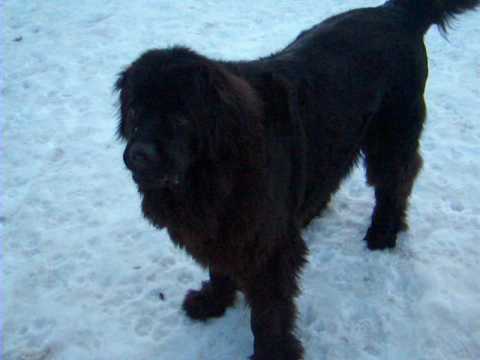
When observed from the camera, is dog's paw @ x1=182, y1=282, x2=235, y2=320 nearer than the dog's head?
No

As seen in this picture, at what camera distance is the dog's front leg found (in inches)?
92.3

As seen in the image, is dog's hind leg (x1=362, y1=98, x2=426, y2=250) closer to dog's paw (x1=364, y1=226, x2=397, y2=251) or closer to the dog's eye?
dog's paw (x1=364, y1=226, x2=397, y2=251)

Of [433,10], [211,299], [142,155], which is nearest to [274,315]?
[211,299]

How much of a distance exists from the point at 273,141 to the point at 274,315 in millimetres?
940

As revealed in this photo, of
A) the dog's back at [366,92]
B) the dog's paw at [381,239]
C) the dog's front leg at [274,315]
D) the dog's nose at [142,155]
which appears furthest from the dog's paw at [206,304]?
the dog's nose at [142,155]

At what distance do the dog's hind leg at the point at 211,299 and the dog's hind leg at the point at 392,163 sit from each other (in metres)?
1.14

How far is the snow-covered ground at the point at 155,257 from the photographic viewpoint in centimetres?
268

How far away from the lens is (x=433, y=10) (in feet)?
9.64

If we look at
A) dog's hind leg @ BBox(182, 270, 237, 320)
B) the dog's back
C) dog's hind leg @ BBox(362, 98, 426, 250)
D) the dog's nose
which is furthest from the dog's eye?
dog's hind leg @ BBox(362, 98, 426, 250)

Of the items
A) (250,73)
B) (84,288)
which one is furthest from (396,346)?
(84,288)

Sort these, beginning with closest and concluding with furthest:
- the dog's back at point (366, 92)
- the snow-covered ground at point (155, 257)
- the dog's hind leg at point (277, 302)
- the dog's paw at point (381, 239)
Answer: the dog's hind leg at point (277, 302), the dog's back at point (366, 92), the snow-covered ground at point (155, 257), the dog's paw at point (381, 239)

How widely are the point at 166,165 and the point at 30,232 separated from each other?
2193mm

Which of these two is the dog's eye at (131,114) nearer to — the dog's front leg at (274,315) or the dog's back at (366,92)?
→ the dog's back at (366,92)

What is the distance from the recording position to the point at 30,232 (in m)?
3.41
